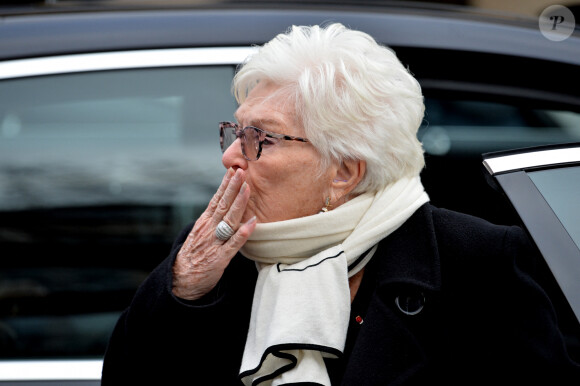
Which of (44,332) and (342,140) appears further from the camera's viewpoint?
(44,332)

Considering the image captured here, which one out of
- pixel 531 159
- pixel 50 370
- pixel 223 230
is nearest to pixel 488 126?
pixel 531 159

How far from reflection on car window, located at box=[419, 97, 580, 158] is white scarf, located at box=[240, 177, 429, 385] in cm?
34

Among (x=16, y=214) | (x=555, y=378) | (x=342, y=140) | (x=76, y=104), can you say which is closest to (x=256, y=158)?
(x=342, y=140)

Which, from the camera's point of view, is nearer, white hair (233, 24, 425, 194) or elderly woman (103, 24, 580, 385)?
elderly woman (103, 24, 580, 385)

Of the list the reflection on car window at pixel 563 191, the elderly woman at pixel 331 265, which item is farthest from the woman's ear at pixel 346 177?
the reflection on car window at pixel 563 191

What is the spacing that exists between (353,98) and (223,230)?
1.53ft

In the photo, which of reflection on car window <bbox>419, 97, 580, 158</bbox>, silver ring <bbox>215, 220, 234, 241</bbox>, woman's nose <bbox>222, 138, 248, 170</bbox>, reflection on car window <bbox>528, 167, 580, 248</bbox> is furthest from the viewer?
reflection on car window <bbox>419, 97, 580, 158</bbox>

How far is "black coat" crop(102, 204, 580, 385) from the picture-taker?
6.09ft

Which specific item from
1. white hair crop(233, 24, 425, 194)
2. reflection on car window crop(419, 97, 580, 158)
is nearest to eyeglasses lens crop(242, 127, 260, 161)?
white hair crop(233, 24, 425, 194)

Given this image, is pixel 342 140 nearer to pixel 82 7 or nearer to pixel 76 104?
pixel 76 104

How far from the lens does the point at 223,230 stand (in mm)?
1954

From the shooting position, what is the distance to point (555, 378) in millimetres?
1760

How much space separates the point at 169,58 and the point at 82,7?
0.51 metres

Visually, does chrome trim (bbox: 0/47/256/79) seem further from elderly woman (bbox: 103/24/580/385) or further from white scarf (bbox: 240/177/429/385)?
white scarf (bbox: 240/177/429/385)
